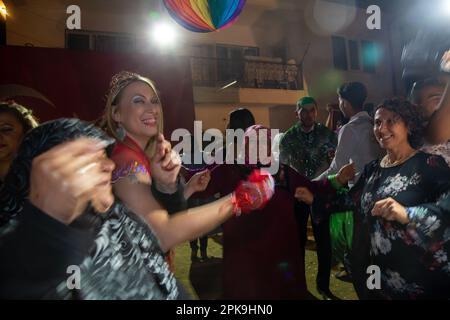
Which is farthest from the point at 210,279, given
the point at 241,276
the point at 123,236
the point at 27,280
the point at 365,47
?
the point at 365,47

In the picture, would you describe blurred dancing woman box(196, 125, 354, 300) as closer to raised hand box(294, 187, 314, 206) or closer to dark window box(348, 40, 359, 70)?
raised hand box(294, 187, 314, 206)

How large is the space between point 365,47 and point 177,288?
28.3 feet

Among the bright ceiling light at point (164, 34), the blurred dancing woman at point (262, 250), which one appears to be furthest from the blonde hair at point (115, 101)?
the bright ceiling light at point (164, 34)

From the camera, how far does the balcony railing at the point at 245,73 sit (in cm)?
674

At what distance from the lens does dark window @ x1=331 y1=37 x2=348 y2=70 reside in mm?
7675

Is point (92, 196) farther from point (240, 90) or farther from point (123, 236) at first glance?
point (240, 90)

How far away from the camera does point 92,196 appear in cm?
106

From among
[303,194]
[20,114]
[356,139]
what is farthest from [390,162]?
[20,114]

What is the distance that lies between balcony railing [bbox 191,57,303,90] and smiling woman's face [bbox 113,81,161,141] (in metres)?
5.14

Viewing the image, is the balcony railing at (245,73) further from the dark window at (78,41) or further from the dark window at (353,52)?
the dark window at (78,41)

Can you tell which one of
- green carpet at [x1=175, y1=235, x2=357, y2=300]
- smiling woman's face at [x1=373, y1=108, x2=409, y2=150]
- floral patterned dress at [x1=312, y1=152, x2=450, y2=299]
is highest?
smiling woman's face at [x1=373, y1=108, x2=409, y2=150]

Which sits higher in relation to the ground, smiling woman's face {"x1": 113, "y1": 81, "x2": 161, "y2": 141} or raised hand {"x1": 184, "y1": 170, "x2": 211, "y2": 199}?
smiling woman's face {"x1": 113, "y1": 81, "x2": 161, "y2": 141}

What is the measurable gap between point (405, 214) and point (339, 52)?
7378mm

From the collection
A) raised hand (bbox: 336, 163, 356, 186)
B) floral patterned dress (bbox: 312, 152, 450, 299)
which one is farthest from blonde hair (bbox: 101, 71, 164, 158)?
floral patterned dress (bbox: 312, 152, 450, 299)
